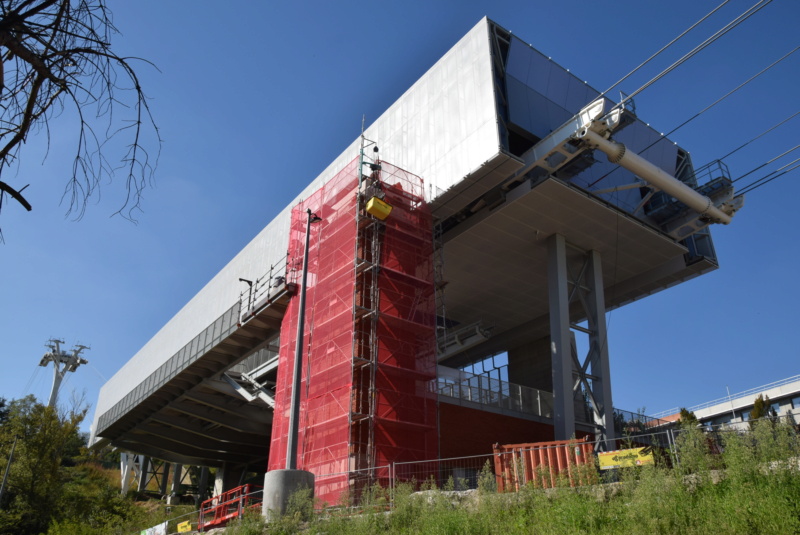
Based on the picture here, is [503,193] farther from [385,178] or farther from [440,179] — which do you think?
[385,178]

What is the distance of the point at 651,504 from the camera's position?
10.5 metres

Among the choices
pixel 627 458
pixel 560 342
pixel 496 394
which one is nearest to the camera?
pixel 627 458

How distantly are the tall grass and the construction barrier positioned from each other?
0.38 meters

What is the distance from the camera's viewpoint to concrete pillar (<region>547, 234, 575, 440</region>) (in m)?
25.4

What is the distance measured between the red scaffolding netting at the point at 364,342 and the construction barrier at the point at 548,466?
18.0 ft

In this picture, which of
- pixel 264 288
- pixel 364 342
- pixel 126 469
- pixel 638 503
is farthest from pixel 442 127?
pixel 126 469

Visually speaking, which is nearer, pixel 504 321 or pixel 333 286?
pixel 333 286

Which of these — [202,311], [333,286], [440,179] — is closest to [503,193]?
[440,179]

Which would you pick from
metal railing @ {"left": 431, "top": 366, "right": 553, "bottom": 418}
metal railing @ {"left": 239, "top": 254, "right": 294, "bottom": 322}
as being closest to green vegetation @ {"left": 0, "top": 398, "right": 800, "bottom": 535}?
metal railing @ {"left": 431, "top": 366, "right": 553, "bottom": 418}

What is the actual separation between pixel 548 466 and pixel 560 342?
12100 millimetres

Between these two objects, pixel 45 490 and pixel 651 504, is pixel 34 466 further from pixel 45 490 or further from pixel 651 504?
pixel 651 504

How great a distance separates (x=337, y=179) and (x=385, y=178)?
2.30m

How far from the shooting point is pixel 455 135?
2631cm

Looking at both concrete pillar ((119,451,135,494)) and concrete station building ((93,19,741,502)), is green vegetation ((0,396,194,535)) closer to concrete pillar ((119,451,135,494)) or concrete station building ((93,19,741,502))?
concrete station building ((93,19,741,502))
